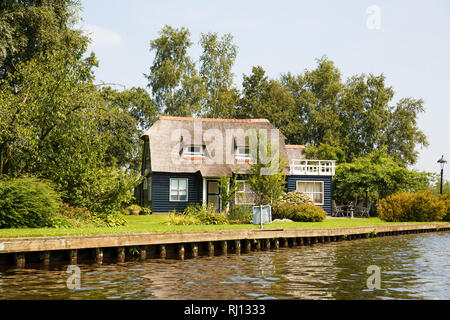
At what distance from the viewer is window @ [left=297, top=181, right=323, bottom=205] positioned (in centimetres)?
3947

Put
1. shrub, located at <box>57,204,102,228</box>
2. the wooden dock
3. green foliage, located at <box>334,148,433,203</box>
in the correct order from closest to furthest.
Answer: the wooden dock → shrub, located at <box>57,204,102,228</box> → green foliage, located at <box>334,148,433,203</box>

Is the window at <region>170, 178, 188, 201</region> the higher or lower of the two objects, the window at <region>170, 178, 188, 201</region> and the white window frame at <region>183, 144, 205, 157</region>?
the lower

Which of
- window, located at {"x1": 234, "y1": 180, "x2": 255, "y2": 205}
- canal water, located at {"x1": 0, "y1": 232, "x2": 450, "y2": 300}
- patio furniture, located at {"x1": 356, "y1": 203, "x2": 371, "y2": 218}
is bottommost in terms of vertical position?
canal water, located at {"x1": 0, "y1": 232, "x2": 450, "y2": 300}

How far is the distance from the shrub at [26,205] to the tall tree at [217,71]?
34.4 metres

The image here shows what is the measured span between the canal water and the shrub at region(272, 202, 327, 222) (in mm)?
9688

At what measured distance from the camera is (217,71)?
2092 inches

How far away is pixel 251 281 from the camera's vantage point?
544 inches

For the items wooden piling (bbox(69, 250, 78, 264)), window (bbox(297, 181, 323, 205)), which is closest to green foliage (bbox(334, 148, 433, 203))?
window (bbox(297, 181, 323, 205))

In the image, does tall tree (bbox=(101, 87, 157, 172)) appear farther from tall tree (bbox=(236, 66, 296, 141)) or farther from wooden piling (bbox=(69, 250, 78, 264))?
wooden piling (bbox=(69, 250, 78, 264))

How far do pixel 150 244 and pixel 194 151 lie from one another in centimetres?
2061

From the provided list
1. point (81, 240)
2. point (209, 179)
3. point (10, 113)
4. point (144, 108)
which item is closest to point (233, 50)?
point (144, 108)

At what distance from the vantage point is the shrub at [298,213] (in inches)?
1195
